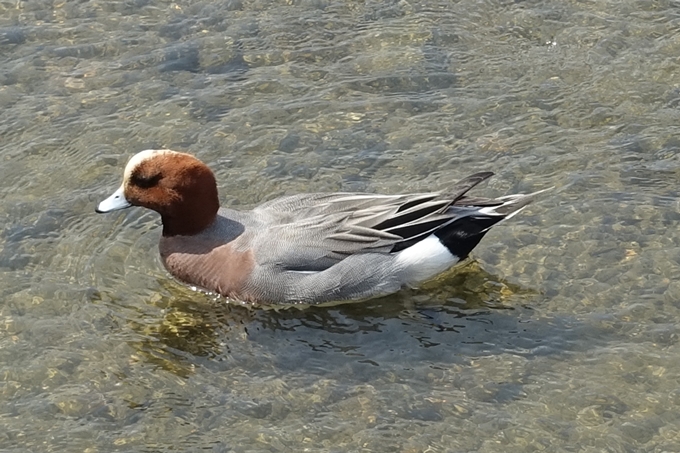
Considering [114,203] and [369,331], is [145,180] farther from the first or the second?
[369,331]

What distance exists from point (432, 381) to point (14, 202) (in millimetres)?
3782

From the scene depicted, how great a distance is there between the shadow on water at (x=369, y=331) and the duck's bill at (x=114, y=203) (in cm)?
79

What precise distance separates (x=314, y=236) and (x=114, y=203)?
59.4 inches

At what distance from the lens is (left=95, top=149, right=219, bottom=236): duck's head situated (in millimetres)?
8547

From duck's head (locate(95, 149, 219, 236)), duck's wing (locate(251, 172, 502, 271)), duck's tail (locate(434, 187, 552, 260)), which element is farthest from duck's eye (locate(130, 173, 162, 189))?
duck's tail (locate(434, 187, 552, 260))

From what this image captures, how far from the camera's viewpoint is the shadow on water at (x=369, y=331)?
7.86 metres

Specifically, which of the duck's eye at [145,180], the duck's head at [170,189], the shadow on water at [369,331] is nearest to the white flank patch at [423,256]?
the shadow on water at [369,331]

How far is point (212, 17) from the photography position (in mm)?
11172

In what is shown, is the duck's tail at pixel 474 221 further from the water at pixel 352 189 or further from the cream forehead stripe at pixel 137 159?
the cream forehead stripe at pixel 137 159

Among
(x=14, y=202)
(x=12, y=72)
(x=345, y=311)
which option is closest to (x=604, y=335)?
(x=345, y=311)

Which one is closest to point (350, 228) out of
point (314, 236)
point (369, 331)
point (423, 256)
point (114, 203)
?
point (314, 236)

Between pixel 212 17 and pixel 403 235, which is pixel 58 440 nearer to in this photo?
pixel 403 235

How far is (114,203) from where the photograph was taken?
8.62 meters

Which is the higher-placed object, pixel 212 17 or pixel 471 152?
pixel 212 17
